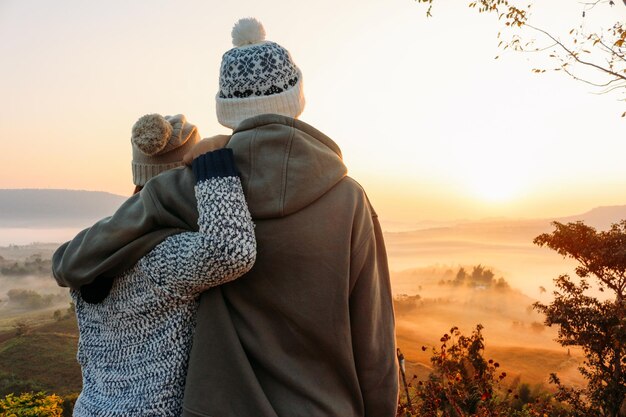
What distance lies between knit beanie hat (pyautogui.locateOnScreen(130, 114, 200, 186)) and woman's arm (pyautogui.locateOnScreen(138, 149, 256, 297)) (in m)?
0.35

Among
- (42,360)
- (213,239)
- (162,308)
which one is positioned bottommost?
(42,360)

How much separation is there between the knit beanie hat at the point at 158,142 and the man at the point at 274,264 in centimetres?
24

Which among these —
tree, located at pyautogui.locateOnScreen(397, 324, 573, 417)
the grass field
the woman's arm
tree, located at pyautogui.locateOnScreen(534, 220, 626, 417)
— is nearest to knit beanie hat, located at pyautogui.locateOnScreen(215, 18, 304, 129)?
the woman's arm

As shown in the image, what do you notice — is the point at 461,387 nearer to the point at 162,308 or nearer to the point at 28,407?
the point at 28,407

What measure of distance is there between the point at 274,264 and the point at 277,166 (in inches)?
9.2

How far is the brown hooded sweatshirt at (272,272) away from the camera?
117cm

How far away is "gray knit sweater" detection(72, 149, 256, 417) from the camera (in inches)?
43.5

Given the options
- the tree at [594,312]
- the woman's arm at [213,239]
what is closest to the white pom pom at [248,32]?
the woman's arm at [213,239]

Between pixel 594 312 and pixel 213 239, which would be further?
pixel 594 312

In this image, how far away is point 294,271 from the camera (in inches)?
48.0

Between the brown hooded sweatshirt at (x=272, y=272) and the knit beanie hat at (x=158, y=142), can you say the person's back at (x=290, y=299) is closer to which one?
the brown hooded sweatshirt at (x=272, y=272)

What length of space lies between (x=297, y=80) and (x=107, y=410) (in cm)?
98

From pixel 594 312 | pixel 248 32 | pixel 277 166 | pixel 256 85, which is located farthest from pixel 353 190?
pixel 594 312

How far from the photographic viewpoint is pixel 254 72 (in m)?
1.28
